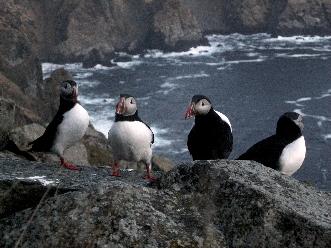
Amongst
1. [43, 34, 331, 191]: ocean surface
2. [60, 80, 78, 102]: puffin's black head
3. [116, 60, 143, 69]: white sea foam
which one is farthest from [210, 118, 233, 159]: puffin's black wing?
[116, 60, 143, 69]: white sea foam

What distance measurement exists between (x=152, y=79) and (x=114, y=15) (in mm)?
60957

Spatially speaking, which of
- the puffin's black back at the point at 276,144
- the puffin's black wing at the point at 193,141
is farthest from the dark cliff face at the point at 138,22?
the puffin's black back at the point at 276,144

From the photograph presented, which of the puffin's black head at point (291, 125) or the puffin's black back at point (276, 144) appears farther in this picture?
the puffin's black head at point (291, 125)

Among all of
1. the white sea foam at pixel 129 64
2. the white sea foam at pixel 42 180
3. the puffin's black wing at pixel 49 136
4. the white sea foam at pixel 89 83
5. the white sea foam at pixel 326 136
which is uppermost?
the white sea foam at pixel 42 180

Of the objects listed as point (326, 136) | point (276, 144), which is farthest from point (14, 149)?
point (326, 136)

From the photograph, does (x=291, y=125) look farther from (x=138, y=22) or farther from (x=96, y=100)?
(x=138, y=22)

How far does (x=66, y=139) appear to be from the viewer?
12.8m

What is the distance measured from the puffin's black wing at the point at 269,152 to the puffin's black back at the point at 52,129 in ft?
13.9

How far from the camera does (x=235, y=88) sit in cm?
10925

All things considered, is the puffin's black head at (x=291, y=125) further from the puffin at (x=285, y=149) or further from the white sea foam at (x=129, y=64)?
the white sea foam at (x=129, y=64)

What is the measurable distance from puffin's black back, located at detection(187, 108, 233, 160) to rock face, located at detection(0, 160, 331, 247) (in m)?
4.75

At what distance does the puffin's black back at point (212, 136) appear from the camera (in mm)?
11703

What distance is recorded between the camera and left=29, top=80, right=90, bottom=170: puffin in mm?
12469

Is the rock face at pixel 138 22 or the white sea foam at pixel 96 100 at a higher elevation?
the rock face at pixel 138 22
